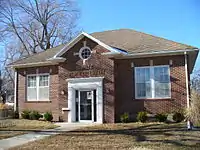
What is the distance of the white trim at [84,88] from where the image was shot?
17.6 m

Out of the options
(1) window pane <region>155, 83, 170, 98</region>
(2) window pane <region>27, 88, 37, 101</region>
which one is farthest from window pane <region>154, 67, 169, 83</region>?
(2) window pane <region>27, 88, 37, 101</region>

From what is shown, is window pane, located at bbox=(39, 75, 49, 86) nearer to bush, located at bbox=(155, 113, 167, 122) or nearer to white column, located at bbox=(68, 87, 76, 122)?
white column, located at bbox=(68, 87, 76, 122)

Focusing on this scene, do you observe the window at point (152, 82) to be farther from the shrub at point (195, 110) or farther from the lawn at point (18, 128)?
the lawn at point (18, 128)

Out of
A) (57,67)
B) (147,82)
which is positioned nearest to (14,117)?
(57,67)

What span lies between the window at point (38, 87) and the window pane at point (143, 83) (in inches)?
282

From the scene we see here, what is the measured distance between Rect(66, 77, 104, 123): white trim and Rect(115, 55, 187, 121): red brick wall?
3.39ft

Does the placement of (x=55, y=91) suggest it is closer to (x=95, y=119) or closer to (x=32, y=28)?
(x=95, y=119)

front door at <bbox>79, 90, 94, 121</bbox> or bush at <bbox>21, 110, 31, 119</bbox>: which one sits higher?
front door at <bbox>79, 90, 94, 121</bbox>

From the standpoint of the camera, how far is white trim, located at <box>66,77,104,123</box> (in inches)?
693

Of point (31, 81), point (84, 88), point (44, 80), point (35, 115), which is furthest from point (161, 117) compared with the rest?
point (31, 81)

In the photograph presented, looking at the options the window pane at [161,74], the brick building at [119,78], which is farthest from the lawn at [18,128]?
the window pane at [161,74]

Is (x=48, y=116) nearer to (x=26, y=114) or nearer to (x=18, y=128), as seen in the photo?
(x=26, y=114)

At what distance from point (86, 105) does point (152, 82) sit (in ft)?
15.2

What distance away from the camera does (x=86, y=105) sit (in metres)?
18.4
